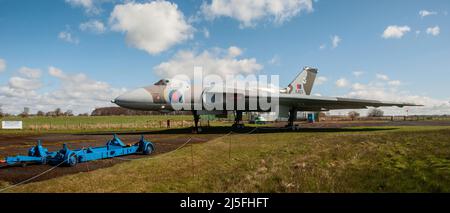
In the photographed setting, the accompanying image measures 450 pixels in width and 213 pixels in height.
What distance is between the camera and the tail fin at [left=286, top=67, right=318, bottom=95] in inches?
1256

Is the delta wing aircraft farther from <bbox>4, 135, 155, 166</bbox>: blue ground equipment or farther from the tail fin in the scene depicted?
<bbox>4, 135, 155, 166</bbox>: blue ground equipment

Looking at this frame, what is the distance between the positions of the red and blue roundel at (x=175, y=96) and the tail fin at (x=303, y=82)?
13.7 metres

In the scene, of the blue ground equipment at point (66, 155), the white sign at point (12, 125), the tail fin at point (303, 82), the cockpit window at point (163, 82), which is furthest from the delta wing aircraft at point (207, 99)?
the white sign at point (12, 125)

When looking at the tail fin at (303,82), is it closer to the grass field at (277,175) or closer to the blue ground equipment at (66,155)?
the grass field at (277,175)

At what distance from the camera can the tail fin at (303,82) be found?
3190cm

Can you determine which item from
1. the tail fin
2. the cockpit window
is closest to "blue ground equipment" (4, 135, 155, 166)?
the cockpit window

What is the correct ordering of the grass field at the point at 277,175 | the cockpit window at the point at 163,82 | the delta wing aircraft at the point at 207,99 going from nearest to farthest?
1. the grass field at the point at 277,175
2. the delta wing aircraft at the point at 207,99
3. the cockpit window at the point at 163,82

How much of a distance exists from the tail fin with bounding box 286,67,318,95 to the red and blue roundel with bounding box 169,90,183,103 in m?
13.7
